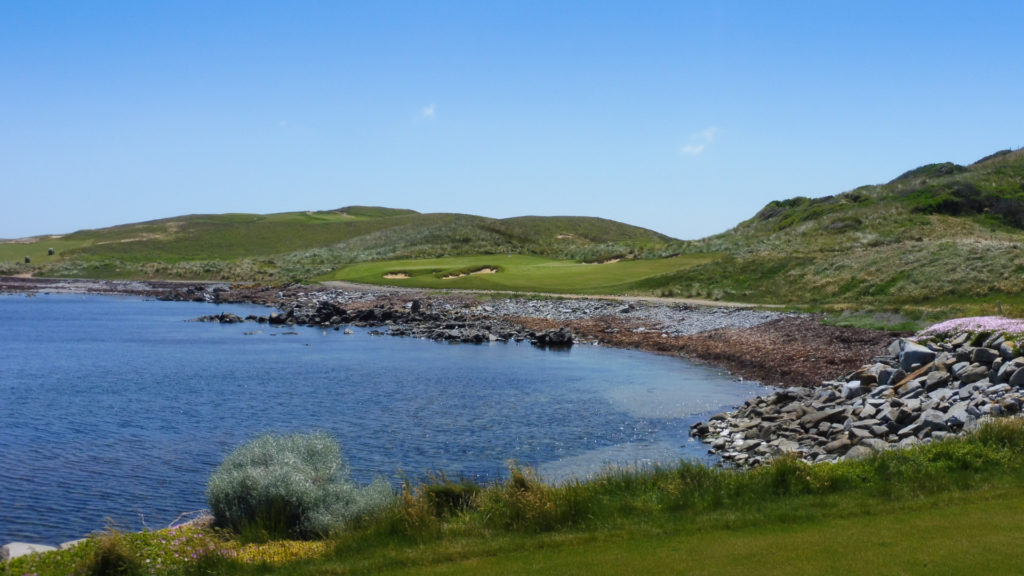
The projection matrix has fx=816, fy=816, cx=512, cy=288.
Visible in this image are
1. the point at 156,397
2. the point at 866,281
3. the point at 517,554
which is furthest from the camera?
the point at 866,281

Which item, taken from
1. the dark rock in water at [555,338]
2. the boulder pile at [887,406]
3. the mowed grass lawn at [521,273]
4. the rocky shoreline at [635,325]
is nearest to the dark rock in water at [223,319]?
the rocky shoreline at [635,325]

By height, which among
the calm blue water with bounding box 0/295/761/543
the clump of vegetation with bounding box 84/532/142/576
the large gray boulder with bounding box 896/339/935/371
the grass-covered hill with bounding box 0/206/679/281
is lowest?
the calm blue water with bounding box 0/295/761/543

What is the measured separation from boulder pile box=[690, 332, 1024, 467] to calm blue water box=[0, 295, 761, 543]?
166 cm

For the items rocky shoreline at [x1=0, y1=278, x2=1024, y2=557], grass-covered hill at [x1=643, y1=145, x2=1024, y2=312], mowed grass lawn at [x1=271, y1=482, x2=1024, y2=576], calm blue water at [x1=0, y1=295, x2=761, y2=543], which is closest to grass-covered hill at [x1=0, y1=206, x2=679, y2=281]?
grass-covered hill at [x1=643, y1=145, x2=1024, y2=312]

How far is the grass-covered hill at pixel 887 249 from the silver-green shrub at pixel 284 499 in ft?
92.4

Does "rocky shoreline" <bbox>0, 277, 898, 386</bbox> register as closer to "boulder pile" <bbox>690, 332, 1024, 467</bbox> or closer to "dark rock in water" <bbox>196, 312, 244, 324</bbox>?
"dark rock in water" <bbox>196, 312, 244, 324</bbox>

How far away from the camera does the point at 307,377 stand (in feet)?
111

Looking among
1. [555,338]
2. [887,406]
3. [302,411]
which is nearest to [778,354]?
[555,338]

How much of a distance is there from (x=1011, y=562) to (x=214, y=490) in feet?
35.1

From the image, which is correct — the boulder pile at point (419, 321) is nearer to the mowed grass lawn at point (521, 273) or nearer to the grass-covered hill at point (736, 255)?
the mowed grass lawn at point (521, 273)

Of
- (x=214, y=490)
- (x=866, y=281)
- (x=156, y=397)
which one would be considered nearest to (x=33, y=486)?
(x=214, y=490)

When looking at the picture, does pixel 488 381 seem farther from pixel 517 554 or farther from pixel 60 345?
pixel 60 345

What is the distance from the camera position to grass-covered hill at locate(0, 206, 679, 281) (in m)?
108

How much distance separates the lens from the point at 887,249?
56.8m
